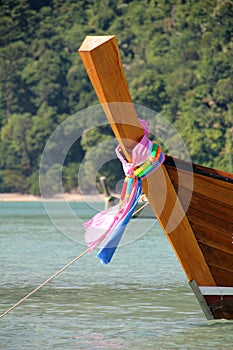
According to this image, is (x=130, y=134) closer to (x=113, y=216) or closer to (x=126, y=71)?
(x=113, y=216)

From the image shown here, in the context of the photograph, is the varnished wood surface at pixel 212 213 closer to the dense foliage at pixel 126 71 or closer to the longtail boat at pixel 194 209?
the longtail boat at pixel 194 209

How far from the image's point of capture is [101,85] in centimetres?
1127

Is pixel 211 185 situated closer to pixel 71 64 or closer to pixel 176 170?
pixel 176 170

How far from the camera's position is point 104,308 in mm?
16531

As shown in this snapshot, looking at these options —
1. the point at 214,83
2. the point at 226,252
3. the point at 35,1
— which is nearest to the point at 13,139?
the point at 214,83

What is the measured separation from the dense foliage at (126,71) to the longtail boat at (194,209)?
2860 inches

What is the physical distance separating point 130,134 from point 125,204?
882 mm

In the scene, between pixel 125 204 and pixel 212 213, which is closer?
pixel 125 204

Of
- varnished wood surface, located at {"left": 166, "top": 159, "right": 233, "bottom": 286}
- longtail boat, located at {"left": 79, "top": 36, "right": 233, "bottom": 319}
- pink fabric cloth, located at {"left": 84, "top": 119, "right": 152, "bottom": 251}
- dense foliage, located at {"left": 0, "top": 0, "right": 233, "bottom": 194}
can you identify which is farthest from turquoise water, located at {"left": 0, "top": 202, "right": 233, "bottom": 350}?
dense foliage, located at {"left": 0, "top": 0, "right": 233, "bottom": 194}

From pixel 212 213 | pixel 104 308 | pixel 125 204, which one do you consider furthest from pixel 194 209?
pixel 104 308

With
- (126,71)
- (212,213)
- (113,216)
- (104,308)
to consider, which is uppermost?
(113,216)

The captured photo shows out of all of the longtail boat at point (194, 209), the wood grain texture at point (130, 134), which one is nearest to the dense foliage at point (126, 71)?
the longtail boat at point (194, 209)

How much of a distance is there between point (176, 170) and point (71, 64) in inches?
3769

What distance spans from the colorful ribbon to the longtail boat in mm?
162
